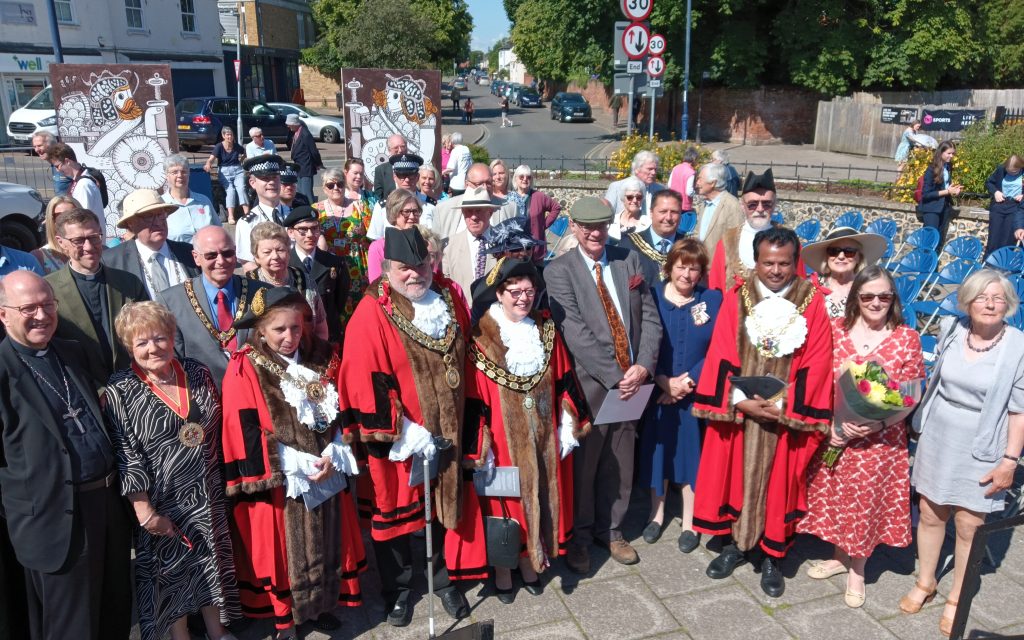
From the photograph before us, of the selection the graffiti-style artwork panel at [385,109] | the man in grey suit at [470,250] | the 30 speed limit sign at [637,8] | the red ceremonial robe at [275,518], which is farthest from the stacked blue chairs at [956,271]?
the graffiti-style artwork panel at [385,109]

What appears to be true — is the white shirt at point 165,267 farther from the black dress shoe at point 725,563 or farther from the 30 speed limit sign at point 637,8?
the 30 speed limit sign at point 637,8

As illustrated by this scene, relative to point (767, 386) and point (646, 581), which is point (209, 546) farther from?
point (767, 386)

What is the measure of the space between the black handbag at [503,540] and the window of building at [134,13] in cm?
3066

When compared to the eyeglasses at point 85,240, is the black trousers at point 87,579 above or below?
below

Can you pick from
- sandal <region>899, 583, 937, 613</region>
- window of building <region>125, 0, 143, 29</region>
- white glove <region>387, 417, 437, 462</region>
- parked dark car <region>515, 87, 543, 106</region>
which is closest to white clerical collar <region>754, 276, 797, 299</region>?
sandal <region>899, 583, 937, 613</region>

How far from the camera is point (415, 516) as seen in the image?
13.2 ft

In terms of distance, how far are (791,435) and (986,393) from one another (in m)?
0.98

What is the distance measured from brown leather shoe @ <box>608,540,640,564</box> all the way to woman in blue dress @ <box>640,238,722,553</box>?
25cm

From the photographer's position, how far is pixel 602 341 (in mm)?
4496

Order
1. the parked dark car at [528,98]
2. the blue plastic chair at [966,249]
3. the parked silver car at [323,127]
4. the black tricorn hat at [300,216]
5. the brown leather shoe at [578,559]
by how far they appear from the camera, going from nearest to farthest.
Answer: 1. the brown leather shoe at [578,559]
2. the black tricorn hat at [300,216]
3. the blue plastic chair at [966,249]
4. the parked silver car at [323,127]
5. the parked dark car at [528,98]

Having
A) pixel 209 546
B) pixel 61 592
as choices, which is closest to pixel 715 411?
pixel 209 546

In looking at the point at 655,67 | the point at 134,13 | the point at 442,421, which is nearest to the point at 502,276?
the point at 442,421

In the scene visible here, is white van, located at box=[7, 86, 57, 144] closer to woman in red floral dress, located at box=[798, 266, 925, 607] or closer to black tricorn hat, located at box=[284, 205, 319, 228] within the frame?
black tricorn hat, located at box=[284, 205, 319, 228]

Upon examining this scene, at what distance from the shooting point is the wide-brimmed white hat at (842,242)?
462 cm
